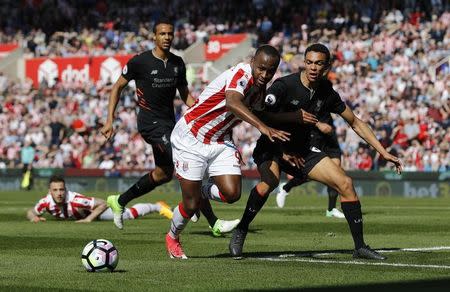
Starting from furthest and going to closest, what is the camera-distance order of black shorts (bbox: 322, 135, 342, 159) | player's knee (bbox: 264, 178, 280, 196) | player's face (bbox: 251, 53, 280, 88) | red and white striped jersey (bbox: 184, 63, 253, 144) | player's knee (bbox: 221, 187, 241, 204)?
black shorts (bbox: 322, 135, 342, 159), player's knee (bbox: 264, 178, 280, 196), player's knee (bbox: 221, 187, 241, 204), red and white striped jersey (bbox: 184, 63, 253, 144), player's face (bbox: 251, 53, 280, 88)

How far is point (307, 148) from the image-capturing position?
12414mm

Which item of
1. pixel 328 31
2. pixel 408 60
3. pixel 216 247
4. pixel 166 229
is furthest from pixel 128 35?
pixel 216 247

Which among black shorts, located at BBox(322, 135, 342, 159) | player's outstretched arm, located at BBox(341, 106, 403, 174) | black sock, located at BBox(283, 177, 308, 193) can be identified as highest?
player's outstretched arm, located at BBox(341, 106, 403, 174)

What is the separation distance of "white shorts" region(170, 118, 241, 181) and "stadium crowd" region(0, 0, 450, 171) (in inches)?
823

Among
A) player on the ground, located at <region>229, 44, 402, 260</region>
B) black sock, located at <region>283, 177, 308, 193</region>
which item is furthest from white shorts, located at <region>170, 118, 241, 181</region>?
black sock, located at <region>283, 177, 308, 193</region>

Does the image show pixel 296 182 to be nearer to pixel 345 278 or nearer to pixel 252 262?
pixel 252 262

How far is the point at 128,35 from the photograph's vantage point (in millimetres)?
46969

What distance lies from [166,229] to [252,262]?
6027 millimetres

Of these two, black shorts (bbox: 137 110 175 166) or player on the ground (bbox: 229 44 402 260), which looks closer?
player on the ground (bbox: 229 44 402 260)

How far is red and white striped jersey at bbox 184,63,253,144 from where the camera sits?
1166 centimetres

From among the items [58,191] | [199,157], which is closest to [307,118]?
[199,157]

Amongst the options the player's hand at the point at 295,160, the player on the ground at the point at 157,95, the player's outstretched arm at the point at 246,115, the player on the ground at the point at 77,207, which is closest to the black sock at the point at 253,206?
the player's hand at the point at 295,160

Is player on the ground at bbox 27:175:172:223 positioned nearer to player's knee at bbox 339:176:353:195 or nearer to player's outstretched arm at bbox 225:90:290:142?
player's knee at bbox 339:176:353:195

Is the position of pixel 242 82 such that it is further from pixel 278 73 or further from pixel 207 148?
pixel 278 73
